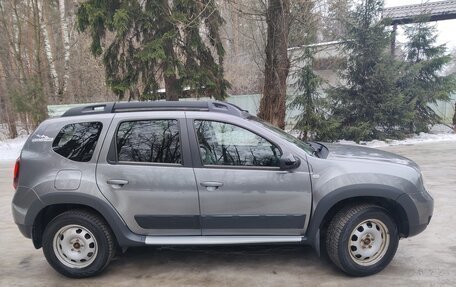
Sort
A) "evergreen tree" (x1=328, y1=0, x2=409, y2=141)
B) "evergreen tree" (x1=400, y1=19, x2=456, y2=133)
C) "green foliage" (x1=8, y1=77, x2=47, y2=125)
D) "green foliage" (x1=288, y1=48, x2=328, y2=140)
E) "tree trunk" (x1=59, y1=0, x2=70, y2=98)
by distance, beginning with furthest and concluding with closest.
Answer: "tree trunk" (x1=59, y1=0, x2=70, y2=98), "evergreen tree" (x1=400, y1=19, x2=456, y2=133), "green foliage" (x1=8, y1=77, x2=47, y2=125), "evergreen tree" (x1=328, y1=0, x2=409, y2=141), "green foliage" (x1=288, y1=48, x2=328, y2=140)

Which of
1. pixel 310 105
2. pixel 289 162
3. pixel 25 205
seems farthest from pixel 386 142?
pixel 25 205

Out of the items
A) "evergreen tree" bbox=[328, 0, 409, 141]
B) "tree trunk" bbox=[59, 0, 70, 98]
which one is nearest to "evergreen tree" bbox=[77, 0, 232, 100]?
"evergreen tree" bbox=[328, 0, 409, 141]

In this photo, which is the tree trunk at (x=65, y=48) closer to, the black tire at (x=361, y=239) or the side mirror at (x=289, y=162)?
the side mirror at (x=289, y=162)

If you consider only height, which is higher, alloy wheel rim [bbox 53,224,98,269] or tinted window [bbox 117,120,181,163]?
tinted window [bbox 117,120,181,163]

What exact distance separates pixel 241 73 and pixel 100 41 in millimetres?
13938

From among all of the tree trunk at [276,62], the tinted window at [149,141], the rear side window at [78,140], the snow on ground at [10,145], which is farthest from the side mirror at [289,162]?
the snow on ground at [10,145]

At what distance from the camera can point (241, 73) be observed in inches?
995

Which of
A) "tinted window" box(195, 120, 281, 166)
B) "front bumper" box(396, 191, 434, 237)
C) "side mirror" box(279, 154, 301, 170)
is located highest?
"tinted window" box(195, 120, 281, 166)

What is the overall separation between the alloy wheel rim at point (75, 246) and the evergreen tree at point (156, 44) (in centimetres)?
834

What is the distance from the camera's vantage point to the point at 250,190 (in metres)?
3.71

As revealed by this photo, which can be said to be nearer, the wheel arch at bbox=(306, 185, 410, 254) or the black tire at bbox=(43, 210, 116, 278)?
the wheel arch at bbox=(306, 185, 410, 254)

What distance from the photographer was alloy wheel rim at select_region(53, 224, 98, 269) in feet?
12.8

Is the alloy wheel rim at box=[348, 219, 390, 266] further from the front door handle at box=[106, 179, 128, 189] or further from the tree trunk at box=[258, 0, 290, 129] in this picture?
the tree trunk at box=[258, 0, 290, 129]

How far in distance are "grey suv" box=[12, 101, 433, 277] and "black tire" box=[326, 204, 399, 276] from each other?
0.4 inches
